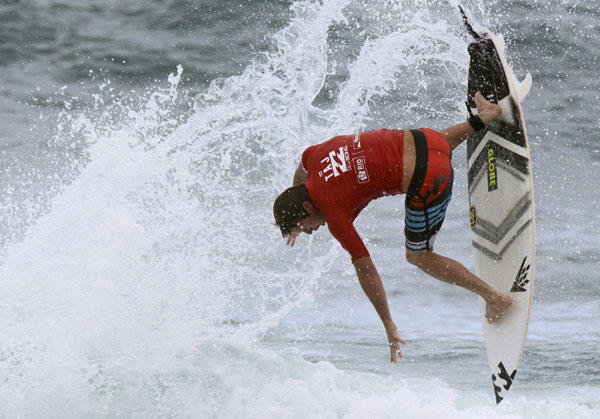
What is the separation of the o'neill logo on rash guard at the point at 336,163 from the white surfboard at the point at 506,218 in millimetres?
1768

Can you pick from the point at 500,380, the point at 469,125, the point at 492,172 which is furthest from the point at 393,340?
the point at 492,172

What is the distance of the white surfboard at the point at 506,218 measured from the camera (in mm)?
5727

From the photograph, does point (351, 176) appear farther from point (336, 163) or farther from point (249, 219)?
point (249, 219)

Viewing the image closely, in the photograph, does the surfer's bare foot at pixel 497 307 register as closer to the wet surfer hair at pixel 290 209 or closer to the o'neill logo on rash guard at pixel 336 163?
the o'neill logo on rash guard at pixel 336 163

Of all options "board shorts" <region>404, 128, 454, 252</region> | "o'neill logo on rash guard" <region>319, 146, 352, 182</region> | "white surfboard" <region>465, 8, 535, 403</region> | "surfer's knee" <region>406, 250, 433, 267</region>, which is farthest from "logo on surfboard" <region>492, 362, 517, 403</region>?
"o'neill logo on rash guard" <region>319, 146, 352, 182</region>

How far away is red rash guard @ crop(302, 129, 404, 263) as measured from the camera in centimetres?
478

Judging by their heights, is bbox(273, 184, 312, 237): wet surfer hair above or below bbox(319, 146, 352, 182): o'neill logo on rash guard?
below

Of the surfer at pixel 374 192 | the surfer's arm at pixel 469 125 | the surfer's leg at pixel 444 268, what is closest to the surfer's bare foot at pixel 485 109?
the surfer's arm at pixel 469 125

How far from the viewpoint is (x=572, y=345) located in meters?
12.1

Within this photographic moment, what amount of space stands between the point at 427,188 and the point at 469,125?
85 centimetres

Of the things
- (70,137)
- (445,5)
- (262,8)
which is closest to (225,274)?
(70,137)

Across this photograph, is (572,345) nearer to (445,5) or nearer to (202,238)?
(445,5)

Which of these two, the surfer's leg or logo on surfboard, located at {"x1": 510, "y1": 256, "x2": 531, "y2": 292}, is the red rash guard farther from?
logo on surfboard, located at {"x1": 510, "y1": 256, "x2": 531, "y2": 292}

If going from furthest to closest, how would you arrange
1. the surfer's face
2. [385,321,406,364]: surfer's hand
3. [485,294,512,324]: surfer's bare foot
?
1. [485,294,512,324]: surfer's bare foot
2. the surfer's face
3. [385,321,406,364]: surfer's hand
